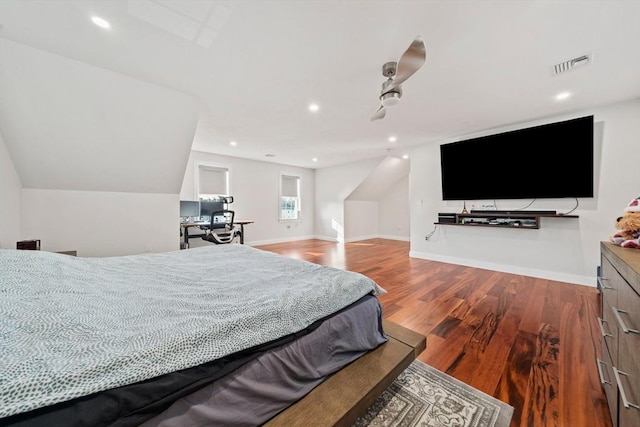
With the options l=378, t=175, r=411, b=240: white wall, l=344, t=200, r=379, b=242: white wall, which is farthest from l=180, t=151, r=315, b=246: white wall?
l=378, t=175, r=411, b=240: white wall

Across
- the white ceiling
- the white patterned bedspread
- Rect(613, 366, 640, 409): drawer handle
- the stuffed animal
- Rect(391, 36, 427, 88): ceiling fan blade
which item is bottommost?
Rect(613, 366, 640, 409): drawer handle

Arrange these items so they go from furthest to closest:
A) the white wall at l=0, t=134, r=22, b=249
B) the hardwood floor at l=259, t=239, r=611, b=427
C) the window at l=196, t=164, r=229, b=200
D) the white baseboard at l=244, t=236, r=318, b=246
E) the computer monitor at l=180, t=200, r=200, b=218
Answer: the white baseboard at l=244, t=236, r=318, b=246 < the window at l=196, t=164, r=229, b=200 < the computer monitor at l=180, t=200, r=200, b=218 < the white wall at l=0, t=134, r=22, b=249 < the hardwood floor at l=259, t=239, r=611, b=427

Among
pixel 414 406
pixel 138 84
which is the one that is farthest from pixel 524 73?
pixel 138 84

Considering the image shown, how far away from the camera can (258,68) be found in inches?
87.8

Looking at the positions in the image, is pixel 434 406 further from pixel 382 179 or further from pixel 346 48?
pixel 382 179

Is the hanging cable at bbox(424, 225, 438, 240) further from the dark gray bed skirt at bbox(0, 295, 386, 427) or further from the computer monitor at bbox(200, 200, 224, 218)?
the computer monitor at bbox(200, 200, 224, 218)

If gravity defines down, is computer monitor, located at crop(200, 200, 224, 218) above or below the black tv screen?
below

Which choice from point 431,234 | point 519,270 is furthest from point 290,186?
point 519,270

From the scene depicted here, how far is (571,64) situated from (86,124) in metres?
4.82

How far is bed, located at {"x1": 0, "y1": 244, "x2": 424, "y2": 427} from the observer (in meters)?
0.67

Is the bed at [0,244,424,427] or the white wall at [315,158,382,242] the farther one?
the white wall at [315,158,382,242]

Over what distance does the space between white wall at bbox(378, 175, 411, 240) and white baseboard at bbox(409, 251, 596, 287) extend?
7.95 ft

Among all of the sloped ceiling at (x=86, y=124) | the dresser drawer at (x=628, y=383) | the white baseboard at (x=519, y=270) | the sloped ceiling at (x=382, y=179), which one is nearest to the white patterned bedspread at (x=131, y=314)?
the dresser drawer at (x=628, y=383)

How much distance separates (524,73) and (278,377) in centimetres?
329
